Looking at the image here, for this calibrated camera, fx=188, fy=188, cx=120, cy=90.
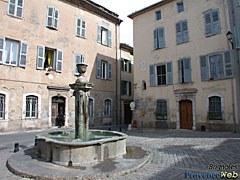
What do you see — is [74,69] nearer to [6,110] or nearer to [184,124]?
[6,110]

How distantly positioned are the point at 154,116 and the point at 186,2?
29.8 ft

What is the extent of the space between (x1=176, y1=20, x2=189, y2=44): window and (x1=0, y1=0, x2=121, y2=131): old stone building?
7173mm

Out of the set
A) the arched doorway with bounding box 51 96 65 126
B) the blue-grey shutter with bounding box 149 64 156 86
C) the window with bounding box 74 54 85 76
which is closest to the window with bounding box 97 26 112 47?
the window with bounding box 74 54 85 76

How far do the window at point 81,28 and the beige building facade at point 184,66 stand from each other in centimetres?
439

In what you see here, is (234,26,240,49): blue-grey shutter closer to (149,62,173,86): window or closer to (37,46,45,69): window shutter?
(149,62,173,86): window

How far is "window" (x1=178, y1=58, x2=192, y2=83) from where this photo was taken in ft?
44.6

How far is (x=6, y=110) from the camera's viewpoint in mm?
11820

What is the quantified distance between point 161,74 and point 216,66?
408 cm

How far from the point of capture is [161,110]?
14.7 m

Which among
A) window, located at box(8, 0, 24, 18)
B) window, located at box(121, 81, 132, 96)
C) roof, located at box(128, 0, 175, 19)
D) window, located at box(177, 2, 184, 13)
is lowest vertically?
window, located at box(121, 81, 132, 96)

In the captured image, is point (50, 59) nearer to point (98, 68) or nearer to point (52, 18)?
point (52, 18)

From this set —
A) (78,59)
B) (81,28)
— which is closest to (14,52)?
(78,59)

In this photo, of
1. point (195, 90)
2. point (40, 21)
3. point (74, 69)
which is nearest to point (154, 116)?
point (195, 90)

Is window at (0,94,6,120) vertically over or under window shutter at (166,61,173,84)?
under
